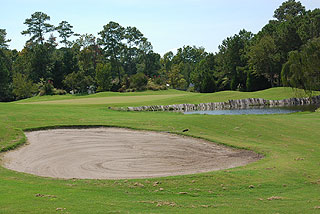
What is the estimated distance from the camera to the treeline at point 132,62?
71.6 metres

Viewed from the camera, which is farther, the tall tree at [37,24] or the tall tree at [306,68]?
the tall tree at [37,24]

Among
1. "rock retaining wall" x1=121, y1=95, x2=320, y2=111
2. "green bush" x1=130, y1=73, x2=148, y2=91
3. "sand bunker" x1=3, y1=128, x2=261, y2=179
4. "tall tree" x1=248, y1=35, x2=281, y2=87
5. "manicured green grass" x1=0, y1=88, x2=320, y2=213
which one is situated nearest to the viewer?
"manicured green grass" x1=0, y1=88, x2=320, y2=213

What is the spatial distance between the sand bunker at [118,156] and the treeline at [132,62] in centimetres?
3151

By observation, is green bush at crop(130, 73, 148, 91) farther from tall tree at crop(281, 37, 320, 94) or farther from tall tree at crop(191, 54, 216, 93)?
tall tree at crop(281, 37, 320, 94)

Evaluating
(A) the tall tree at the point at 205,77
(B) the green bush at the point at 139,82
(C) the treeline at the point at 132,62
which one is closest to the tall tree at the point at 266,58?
(C) the treeline at the point at 132,62

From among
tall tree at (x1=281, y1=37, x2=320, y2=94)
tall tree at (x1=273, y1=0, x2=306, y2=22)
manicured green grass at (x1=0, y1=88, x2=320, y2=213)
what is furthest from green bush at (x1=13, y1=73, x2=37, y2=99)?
tall tree at (x1=273, y1=0, x2=306, y2=22)

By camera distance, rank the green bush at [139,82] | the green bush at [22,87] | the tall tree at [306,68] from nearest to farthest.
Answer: the tall tree at [306,68], the green bush at [22,87], the green bush at [139,82]

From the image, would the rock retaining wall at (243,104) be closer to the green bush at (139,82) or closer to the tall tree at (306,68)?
the tall tree at (306,68)

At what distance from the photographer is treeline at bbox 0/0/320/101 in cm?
7162

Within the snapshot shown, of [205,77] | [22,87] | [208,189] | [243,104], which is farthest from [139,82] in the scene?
[208,189]

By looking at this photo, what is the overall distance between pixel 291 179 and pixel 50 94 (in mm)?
73293

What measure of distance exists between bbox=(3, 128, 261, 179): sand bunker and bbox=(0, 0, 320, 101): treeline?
3151cm

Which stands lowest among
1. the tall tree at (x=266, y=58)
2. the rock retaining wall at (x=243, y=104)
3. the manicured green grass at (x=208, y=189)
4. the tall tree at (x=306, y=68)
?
the manicured green grass at (x=208, y=189)

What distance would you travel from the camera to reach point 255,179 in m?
11.6
